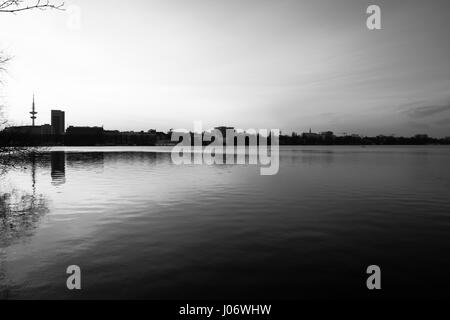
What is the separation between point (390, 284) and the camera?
1122 cm

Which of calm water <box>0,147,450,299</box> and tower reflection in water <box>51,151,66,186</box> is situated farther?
tower reflection in water <box>51,151,66,186</box>

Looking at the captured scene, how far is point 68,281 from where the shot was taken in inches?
428

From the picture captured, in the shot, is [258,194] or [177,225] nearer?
[177,225]

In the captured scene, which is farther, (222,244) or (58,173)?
(58,173)

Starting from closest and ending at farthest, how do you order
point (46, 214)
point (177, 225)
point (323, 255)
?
point (323, 255) → point (177, 225) → point (46, 214)

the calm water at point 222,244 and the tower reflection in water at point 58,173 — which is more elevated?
the tower reflection in water at point 58,173

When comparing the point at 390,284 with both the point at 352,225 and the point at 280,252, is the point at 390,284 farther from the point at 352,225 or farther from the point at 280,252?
the point at 352,225

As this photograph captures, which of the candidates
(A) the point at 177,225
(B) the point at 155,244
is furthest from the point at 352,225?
(B) the point at 155,244

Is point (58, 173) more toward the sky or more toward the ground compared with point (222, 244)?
more toward the sky

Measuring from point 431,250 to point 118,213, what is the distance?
65.1ft

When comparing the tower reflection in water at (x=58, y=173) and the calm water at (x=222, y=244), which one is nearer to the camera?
the calm water at (x=222, y=244)

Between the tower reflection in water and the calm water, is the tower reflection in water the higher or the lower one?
the higher one

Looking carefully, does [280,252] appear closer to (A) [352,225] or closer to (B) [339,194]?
(A) [352,225]
